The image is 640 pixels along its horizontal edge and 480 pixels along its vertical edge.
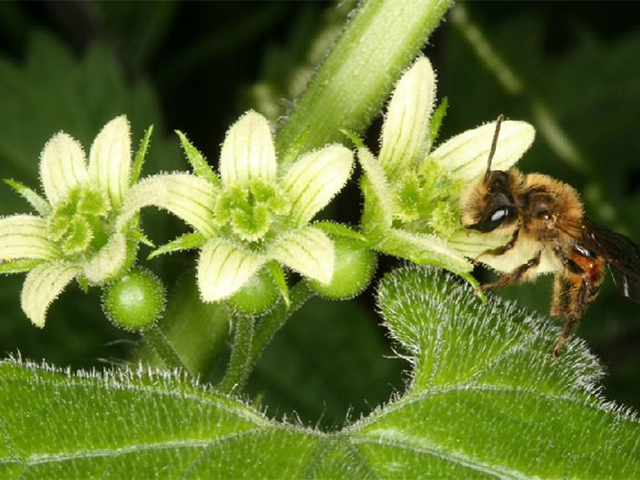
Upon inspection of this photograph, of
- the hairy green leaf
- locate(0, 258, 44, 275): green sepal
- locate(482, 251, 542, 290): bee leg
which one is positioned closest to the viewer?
the hairy green leaf

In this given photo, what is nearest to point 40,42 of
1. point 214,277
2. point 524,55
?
point 524,55

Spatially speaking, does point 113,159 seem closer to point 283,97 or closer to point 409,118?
point 409,118

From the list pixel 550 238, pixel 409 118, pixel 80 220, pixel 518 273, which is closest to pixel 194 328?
pixel 80 220

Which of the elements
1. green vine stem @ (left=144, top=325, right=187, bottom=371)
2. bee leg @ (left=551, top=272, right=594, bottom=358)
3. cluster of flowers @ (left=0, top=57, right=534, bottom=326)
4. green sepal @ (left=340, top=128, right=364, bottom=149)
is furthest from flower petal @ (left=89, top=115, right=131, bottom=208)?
bee leg @ (left=551, top=272, right=594, bottom=358)

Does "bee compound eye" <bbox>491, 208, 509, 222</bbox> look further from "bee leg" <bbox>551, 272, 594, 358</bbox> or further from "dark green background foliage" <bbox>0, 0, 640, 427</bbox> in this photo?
"dark green background foliage" <bbox>0, 0, 640, 427</bbox>

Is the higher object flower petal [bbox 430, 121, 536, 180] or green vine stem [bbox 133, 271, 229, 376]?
flower petal [bbox 430, 121, 536, 180]

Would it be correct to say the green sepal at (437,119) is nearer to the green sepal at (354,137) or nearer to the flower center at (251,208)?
the green sepal at (354,137)

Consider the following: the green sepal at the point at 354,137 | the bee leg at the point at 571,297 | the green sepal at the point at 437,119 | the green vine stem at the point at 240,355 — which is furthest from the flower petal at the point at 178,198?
the bee leg at the point at 571,297
